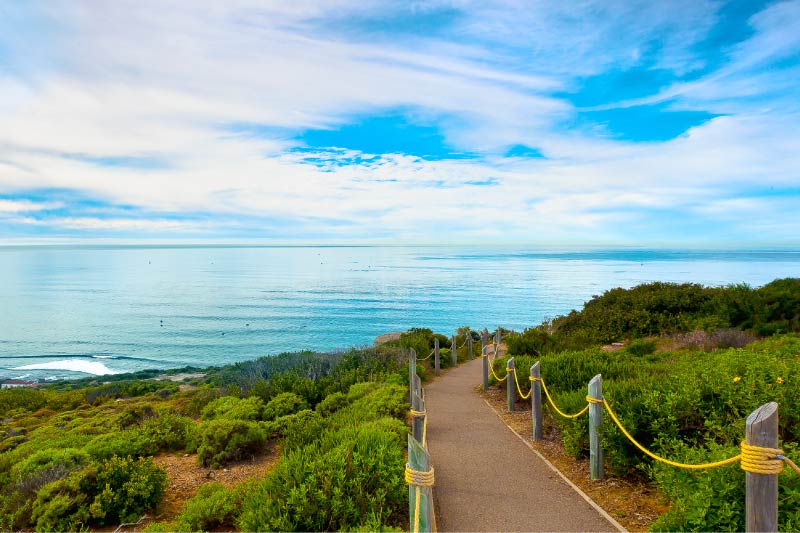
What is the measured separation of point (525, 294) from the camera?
60188mm

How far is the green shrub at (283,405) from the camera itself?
9.76 meters

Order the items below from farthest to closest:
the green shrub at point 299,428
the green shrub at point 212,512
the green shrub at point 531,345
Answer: the green shrub at point 531,345 < the green shrub at point 299,428 < the green shrub at point 212,512

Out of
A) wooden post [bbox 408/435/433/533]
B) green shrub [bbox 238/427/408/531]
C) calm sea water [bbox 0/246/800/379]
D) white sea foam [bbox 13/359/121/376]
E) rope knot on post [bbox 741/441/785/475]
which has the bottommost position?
white sea foam [bbox 13/359/121/376]

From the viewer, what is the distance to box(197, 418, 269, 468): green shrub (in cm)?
765

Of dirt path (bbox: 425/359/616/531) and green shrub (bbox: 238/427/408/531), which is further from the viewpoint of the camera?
dirt path (bbox: 425/359/616/531)

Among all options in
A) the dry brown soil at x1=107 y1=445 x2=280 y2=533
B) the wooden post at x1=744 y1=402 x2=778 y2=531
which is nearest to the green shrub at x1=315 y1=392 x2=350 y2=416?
the dry brown soil at x1=107 y1=445 x2=280 y2=533

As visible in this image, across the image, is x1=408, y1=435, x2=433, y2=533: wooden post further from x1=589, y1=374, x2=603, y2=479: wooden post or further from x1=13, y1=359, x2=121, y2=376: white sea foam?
x1=13, y1=359, x2=121, y2=376: white sea foam

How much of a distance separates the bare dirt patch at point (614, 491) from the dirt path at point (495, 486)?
0.66 feet

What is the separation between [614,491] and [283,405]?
664 centimetres

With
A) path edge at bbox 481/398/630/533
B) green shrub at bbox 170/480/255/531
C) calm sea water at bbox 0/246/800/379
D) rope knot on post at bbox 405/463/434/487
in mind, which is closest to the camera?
rope knot on post at bbox 405/463/434/487

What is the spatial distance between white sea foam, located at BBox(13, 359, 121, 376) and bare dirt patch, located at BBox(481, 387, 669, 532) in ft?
101

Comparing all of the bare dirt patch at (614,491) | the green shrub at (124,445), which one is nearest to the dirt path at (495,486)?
the bare dirt patch at (614,491)

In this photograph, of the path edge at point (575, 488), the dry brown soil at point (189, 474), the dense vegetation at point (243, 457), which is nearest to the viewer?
the dense vegetation at point (243, 457)

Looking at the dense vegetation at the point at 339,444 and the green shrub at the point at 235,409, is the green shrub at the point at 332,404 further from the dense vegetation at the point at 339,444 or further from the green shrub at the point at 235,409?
the green shrub at the point at 235,409
